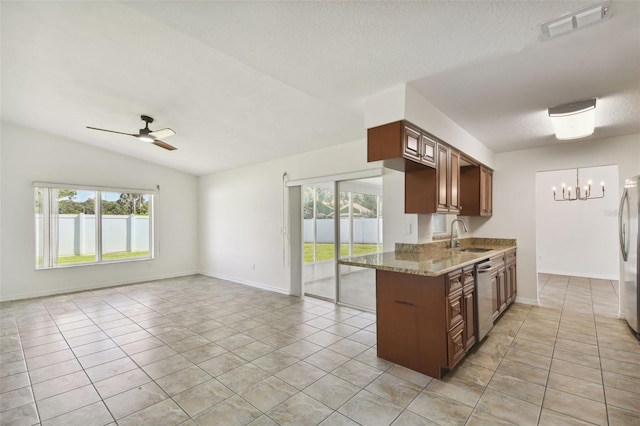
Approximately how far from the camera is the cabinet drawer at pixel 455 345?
243cm

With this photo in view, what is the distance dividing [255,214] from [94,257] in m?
3.40

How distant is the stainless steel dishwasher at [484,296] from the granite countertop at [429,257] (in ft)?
0.37

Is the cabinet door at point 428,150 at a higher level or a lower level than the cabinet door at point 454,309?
higher

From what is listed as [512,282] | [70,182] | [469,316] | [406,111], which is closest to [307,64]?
[406,111]

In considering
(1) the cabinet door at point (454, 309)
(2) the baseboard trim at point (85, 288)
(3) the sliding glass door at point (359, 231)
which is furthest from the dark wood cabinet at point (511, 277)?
(2) the baseboard trim at point (85, 288)

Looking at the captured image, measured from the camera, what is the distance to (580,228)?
666 cm

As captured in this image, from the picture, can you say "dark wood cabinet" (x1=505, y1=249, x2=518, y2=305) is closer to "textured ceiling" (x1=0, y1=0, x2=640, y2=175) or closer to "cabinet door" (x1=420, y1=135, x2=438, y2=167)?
"textured ceiling" (x1=0, y1=0, x2=640, y2=175)

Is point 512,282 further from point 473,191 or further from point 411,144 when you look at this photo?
point 411,144

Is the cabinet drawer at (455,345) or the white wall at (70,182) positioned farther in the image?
the white wall at (70,182)

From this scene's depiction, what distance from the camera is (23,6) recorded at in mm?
2363

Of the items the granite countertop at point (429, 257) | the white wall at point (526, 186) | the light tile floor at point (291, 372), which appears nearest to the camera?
the light tile floor at point (291, 372)

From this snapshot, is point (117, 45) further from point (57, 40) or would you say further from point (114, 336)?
point (114, 336)

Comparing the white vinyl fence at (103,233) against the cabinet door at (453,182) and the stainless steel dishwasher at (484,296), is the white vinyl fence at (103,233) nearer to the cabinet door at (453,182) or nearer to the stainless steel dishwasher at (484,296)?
the cabinet door at (453,182)

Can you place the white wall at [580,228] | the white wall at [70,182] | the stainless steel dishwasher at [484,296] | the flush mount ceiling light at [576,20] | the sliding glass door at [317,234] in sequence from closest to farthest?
1. the flush mount ceiling light at [576,20]
2. the stainless steel dishwasher at [484,296]
3. the white wall at [70,182]
4. the sliding glass door at [317,234]
5. the white wall at [580,228]
